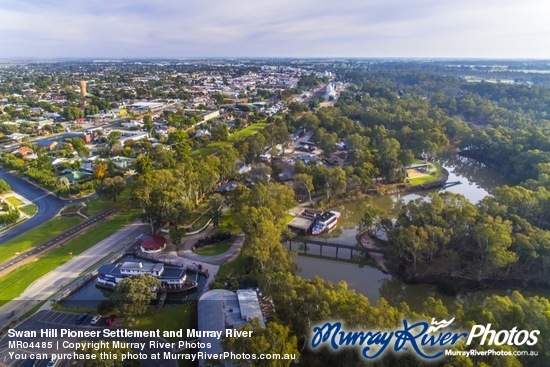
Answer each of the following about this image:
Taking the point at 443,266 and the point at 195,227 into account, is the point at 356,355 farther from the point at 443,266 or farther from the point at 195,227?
the point at 195,227

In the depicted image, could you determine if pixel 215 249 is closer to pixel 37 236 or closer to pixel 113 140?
pixel 37 236

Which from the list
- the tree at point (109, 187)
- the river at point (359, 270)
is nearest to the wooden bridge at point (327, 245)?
the river at point (359, 270)

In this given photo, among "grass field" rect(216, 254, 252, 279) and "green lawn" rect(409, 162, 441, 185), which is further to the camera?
"green lawn" rect(409, 162, 441, 185)

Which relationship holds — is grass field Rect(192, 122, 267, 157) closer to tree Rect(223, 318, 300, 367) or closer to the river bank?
the river bank

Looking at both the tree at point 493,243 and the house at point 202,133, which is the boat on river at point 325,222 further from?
the house at point 202,133

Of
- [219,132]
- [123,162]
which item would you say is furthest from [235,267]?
[219,132]

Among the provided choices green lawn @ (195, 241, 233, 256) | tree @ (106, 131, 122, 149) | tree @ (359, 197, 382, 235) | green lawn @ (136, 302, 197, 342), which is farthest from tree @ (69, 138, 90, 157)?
tree @ (359, 197, 382, 235)
